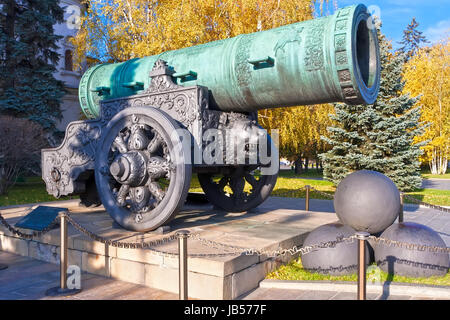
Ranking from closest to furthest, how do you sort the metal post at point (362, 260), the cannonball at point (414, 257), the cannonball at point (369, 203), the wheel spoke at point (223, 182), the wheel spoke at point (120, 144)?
the metal post at point (362, 260) → the cannonball at point (414, 257) → the cannonball at point (369, 203) → the wheel spoke at point (120, 144) → the wheel spoke at point (223, 182)

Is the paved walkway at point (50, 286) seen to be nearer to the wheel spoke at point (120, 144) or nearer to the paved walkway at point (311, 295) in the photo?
the paved walkway at point (311, 295)

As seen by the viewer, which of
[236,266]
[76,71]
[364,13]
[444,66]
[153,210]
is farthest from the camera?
[444,66]

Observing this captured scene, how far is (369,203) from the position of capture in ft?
12.8

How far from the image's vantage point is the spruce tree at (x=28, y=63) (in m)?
14.9

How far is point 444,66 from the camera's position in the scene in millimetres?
26969

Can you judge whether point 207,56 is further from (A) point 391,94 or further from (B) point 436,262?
(A) point 391,94

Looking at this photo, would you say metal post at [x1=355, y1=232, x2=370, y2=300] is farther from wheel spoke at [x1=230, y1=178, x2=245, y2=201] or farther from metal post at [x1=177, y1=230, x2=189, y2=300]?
wheel spoke at [x1=230, y1=178, x2=245, y2=201]

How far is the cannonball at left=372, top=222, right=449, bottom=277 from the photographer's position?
372 cm

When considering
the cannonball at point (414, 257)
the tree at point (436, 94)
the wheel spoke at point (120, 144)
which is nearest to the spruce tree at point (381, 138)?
the cannonball at point (414, 257)

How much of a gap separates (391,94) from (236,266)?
43.3ft

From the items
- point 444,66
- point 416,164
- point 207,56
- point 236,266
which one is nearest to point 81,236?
point 236,266

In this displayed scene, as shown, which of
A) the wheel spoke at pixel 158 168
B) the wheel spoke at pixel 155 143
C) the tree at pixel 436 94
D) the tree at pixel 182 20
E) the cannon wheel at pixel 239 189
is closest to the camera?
the wheel spoke at pixel 158 168

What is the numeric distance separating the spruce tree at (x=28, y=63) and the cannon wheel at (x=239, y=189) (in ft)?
35.8

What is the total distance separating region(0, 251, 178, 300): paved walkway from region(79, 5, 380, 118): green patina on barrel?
2.31 metres
